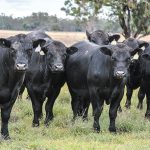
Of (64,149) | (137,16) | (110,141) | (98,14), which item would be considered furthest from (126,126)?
(98,14)

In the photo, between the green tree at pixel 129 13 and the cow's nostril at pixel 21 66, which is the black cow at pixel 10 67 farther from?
the green tree at pixel 129 13

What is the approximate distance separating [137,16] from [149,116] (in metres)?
14.8

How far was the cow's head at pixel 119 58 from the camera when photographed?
8.52m

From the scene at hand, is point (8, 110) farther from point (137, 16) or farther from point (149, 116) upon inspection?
point (137, 16)

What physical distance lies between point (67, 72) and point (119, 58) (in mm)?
1965

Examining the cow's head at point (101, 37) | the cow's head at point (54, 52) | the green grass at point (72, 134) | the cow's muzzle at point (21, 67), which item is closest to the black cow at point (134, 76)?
the cow's head at point (101, 37)

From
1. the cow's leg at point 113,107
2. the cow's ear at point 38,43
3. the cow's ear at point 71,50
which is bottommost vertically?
→ the cow's leg at point 113,107

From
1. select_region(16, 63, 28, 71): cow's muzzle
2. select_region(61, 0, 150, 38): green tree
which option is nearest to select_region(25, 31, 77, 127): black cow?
select_region(16, 63, 28, 71): cow's muzzle

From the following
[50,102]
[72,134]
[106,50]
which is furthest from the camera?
[50,102]

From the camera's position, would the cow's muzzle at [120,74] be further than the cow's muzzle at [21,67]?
Yes

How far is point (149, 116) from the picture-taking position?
10.7m

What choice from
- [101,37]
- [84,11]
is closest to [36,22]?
[84,11]

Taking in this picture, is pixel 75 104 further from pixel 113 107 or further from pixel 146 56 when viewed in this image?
pixel 146 56

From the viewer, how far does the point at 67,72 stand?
10.4m
